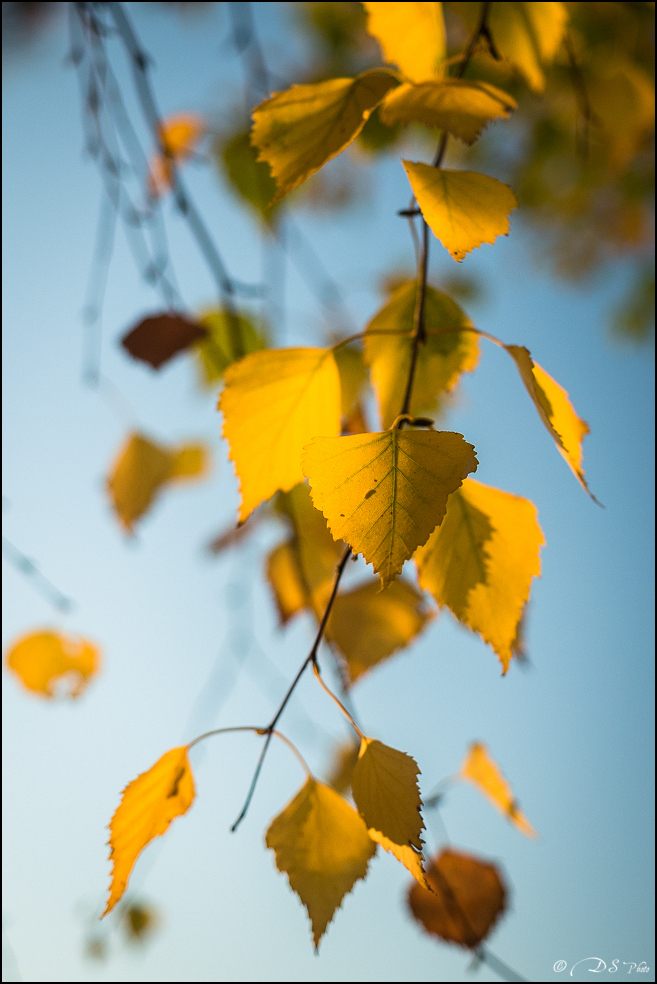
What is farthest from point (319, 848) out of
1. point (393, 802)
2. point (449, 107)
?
point (449, 107)

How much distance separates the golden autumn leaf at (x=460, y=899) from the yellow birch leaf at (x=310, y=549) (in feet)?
0.77

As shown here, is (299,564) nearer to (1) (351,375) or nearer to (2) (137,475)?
(1) (351,375)

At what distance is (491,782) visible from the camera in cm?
53

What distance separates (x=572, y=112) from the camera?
1.17 meters

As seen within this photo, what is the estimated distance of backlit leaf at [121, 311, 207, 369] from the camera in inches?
18.2

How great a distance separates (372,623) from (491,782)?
10.2 inches

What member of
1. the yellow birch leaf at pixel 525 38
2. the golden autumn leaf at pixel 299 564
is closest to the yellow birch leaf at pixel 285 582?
the golden autumn leaf at pixel 299 564

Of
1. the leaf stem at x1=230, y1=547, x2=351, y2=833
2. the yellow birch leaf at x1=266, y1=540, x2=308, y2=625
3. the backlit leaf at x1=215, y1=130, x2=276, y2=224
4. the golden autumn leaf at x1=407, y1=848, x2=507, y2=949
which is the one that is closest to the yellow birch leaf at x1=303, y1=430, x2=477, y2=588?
the leaf stem at x1=230, y1=547, x2=351, y2=833

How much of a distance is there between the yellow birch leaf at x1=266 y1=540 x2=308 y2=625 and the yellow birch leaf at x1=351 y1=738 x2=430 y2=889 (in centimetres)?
24

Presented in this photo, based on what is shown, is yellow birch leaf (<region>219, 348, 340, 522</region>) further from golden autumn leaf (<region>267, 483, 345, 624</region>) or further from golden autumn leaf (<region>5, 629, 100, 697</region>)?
golden autumn leaf (<region>5, 629, 100, 697</region>)

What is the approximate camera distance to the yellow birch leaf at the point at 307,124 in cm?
23

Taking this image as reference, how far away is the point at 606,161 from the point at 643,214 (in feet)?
1.52

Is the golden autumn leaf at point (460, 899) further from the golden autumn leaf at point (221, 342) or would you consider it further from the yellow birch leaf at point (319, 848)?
the golden autumn leaf at point (221, 342)

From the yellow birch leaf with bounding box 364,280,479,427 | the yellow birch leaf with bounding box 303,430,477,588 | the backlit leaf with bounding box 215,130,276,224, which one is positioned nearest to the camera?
the yellow birch leaf with bounding box 303,430,477,588
